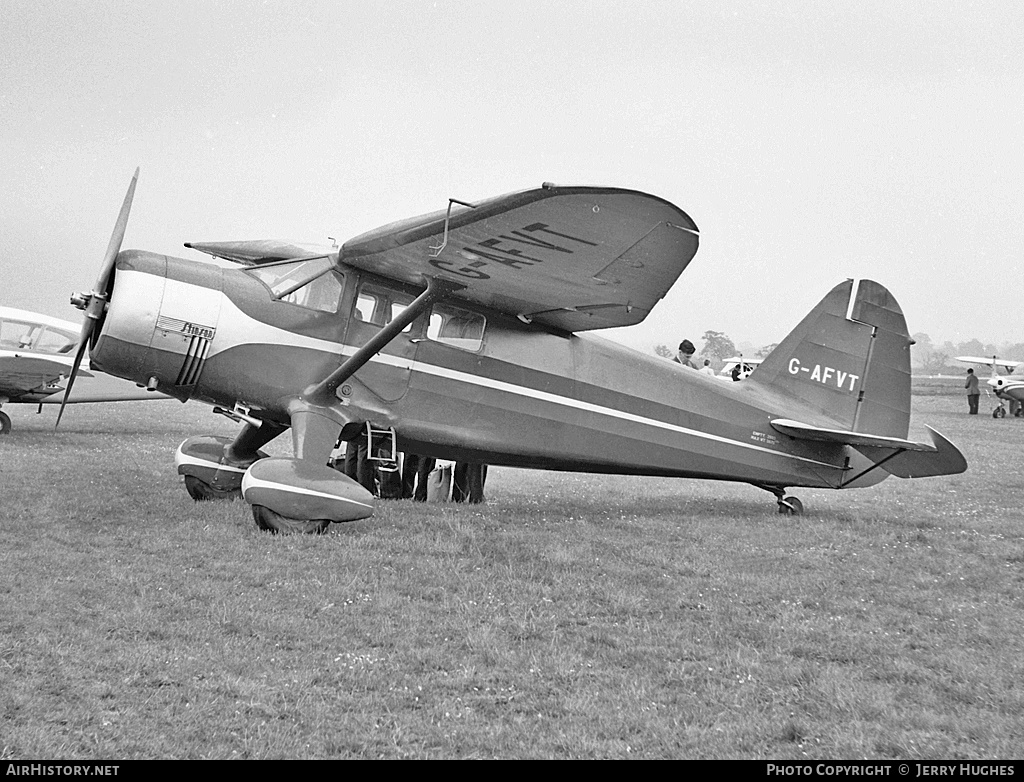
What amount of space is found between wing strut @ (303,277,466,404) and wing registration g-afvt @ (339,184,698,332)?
0.14 metres

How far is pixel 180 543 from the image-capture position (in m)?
6.46

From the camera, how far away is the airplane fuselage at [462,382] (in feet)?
24.7

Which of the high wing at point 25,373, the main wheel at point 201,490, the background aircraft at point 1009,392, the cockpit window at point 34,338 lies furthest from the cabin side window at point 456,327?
the background aircraft at point 1009,392

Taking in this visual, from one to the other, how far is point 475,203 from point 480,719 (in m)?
3.81

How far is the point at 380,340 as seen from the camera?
762 centimetres

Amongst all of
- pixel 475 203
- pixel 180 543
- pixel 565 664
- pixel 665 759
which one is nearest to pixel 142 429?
pixel 180 543

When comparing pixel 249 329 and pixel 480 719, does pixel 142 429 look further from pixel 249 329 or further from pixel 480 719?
pixel 480 719

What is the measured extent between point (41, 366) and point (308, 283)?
32.9ft

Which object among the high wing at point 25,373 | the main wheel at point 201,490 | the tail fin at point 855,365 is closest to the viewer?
the main wheel at point 201,490

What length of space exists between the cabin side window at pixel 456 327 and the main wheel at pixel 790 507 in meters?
4.03

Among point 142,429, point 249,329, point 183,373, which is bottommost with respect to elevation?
point 142,429

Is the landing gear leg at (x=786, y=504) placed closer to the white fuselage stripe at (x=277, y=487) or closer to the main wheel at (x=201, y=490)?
the white fuselage stripe at (x=277, y=487)

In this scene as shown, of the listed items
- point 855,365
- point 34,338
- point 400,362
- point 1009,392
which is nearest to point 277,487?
point 400,362

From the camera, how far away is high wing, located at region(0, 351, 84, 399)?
15383 millimetres
